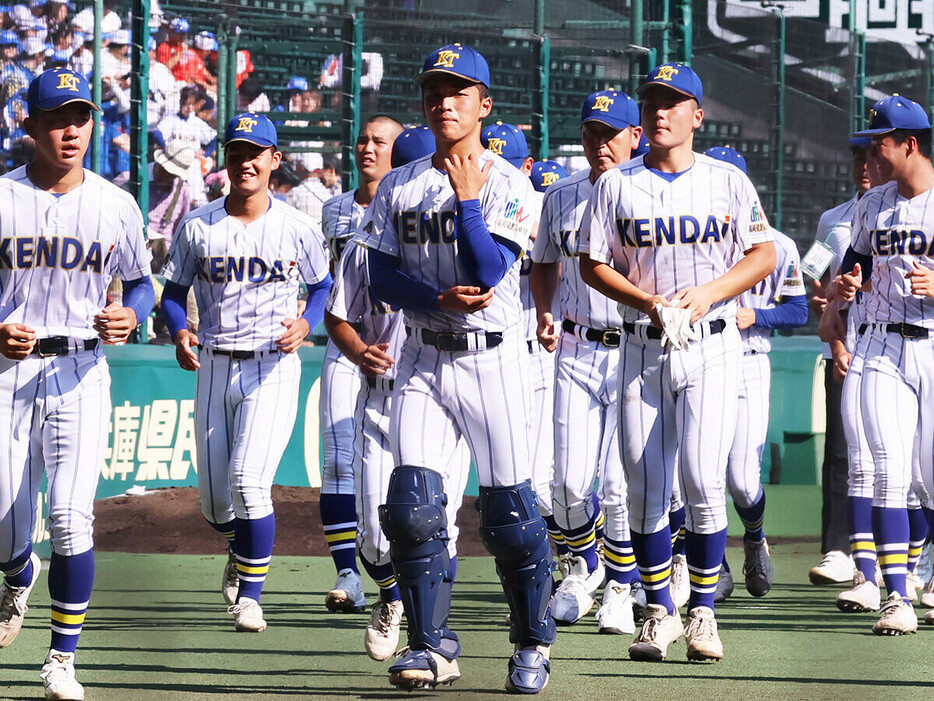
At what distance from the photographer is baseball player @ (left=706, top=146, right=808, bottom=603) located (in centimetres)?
803

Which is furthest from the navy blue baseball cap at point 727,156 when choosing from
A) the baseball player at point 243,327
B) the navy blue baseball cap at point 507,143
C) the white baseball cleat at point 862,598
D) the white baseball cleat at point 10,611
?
the white baseball cleat at point 10,611

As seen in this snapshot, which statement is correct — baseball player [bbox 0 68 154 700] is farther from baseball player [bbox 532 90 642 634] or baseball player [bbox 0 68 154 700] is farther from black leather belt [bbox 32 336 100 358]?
baseball player [bbox 532 90 642 634]

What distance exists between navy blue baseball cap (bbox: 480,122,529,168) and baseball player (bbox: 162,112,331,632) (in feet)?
4.05

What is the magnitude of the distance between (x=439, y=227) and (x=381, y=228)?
22 cm

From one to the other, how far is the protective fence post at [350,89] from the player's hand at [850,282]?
14.4 ft

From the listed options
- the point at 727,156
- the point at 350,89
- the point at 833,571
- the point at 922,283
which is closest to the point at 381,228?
the point at 922,283

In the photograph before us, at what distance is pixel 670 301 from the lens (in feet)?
19.3

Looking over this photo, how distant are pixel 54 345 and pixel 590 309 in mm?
2659

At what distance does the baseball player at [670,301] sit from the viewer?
5961mm

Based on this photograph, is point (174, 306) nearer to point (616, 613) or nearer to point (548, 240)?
point (548, 240)

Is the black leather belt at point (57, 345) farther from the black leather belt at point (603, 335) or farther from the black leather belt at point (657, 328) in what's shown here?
the black leather belt at point (603, 335)

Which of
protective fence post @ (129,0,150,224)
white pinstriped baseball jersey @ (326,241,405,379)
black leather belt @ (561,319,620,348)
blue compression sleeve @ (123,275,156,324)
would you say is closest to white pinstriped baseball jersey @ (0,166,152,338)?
blue compression sleeve @ (123,275,156,324)

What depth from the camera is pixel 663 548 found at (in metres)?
6.20

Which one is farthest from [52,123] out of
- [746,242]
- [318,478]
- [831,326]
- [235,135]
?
[318,478]
